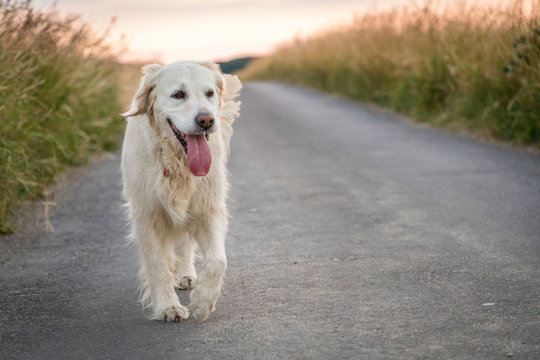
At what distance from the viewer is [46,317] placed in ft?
15.9

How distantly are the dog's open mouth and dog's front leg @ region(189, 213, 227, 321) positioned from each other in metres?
0.36

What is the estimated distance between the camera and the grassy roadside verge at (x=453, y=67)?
10.9 meters

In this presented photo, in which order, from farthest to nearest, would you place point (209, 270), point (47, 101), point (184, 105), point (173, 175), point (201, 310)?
point (47, 101)
point (173, 175)
point (184, 105)
point (209, 270)
point (201, 310)

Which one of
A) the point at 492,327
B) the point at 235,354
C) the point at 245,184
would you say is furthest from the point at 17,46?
the point at 492,327

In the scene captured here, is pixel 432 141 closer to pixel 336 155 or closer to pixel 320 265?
pixel 336 155

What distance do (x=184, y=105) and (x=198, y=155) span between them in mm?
314

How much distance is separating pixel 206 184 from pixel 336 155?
639 centimetres

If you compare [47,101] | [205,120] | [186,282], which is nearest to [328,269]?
[186,282]

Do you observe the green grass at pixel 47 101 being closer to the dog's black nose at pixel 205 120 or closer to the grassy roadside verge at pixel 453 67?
the dog's black nose at pixel 205 120

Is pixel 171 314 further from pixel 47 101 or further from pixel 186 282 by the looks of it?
pixel 47 101

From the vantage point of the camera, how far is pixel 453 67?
1370 cm

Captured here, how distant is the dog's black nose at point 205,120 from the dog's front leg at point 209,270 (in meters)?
0.63

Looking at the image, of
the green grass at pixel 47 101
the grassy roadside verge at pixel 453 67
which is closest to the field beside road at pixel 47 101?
the green grass at pixel 47 101

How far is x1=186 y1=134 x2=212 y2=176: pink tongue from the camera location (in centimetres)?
477
